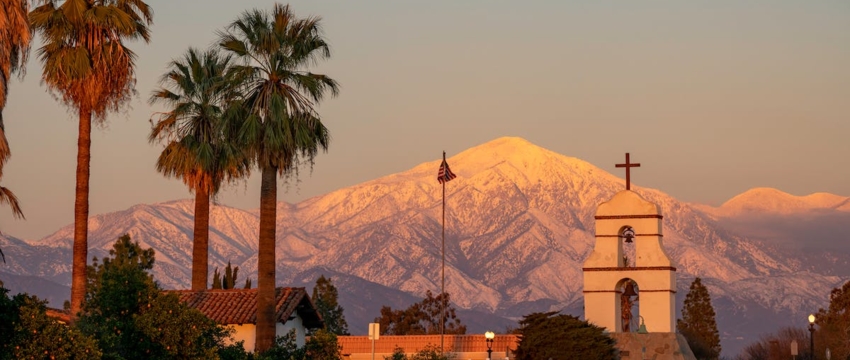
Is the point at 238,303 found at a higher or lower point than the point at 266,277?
lower

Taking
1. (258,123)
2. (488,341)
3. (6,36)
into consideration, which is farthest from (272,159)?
(6,36)

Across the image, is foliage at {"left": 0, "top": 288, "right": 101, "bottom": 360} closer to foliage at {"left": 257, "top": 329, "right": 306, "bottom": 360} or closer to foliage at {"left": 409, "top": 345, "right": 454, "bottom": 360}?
foliage at {"left": 257, "top": 329, "right": 306, "bottom": 360}

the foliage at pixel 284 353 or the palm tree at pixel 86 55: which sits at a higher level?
the palm tree at pixel 86 55

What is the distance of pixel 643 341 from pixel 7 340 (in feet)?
96.1

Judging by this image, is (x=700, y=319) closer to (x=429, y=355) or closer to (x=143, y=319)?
(x=429, y=355)

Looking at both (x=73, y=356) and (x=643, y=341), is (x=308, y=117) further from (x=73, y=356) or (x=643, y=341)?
(x=73, y=356)

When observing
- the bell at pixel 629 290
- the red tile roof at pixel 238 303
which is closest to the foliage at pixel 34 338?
the red tile roof at pixel 238 303

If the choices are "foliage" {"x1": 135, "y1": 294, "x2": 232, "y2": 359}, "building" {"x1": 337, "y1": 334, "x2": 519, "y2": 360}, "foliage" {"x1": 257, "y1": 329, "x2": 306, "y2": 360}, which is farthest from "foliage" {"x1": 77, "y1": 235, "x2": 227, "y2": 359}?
"building" {"x1": 337, "y1": 334, "x2": 519, "y2": 360}

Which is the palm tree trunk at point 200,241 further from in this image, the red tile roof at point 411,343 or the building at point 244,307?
the red tile roof at point 411,343

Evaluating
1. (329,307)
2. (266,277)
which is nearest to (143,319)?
(266,277)

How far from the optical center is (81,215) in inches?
2028

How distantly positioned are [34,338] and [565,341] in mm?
26095

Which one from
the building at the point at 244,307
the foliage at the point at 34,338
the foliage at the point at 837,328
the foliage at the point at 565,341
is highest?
the foliage at the point at 837,328

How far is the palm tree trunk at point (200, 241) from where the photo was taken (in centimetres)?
6750
